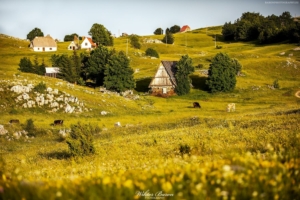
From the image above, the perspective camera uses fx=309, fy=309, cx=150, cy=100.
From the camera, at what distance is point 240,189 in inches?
164

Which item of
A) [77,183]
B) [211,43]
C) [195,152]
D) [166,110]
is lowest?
[166,110]

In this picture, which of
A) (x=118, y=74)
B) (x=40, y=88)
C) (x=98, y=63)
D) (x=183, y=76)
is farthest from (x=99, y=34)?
(x=40, y=88)

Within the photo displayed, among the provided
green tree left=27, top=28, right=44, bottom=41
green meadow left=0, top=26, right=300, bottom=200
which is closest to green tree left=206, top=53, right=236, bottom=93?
green meadow left=0, top=26, right=300, bottom=200

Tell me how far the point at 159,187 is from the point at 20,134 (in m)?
35.9

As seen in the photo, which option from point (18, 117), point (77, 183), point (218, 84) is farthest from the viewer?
point (218, 84)

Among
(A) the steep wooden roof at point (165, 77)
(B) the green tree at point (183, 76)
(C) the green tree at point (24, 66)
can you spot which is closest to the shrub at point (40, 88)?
(C) the green tree at point (24, 66)

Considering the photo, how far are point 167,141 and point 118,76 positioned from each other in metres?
53.8

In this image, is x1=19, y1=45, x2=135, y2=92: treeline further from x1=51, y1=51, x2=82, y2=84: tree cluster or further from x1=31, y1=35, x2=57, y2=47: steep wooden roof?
x1=31, y1=35, x2=57, y2=47: steep wooden roof

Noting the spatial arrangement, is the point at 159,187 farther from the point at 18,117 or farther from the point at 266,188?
the point at 18,117

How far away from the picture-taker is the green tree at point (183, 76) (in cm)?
7562

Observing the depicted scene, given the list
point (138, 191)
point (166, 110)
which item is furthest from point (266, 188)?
point (166, 110)

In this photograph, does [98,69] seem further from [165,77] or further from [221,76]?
[221,76]

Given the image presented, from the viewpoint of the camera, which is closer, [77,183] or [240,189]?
[240,189]

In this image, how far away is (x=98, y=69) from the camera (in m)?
79.3
